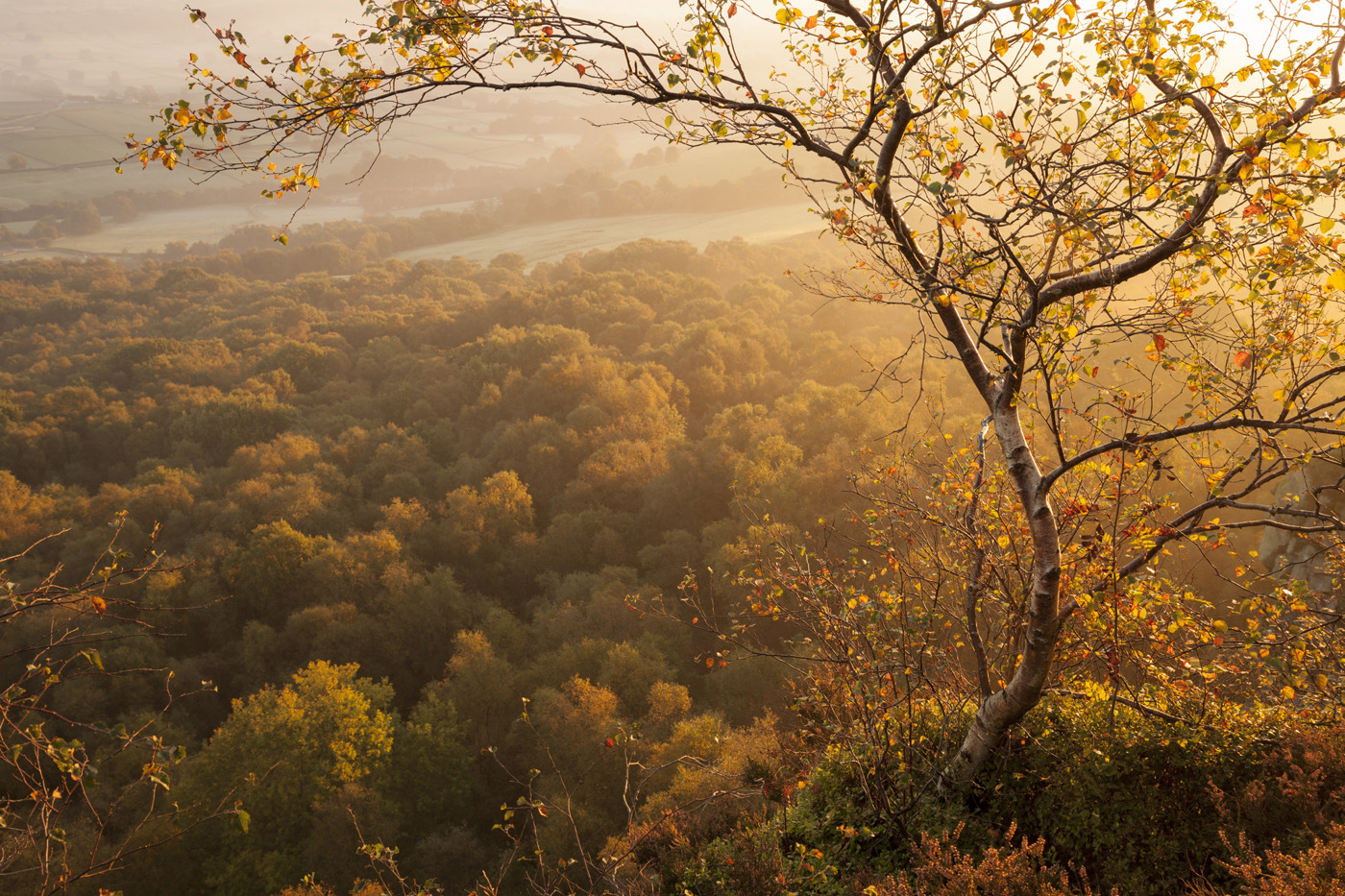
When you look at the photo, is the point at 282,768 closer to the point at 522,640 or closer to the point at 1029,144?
the point at 522,640

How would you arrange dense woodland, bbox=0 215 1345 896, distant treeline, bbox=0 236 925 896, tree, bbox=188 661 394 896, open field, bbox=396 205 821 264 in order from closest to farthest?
dense woodland, bbox=0 215 1345 896, tree, bbox=188 661 394 896, distant treeline, bbox=0 236 925 896, open field, bbox=396 205 821 264

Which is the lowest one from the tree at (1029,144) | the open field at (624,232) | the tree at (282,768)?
the tree at (282,768)

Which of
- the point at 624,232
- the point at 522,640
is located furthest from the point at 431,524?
the point at 624,232

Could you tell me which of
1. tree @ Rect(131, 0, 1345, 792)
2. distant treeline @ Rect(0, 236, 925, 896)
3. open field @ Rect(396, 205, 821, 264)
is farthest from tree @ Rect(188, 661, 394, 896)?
open field @ Rect(396, 205, 821, 264)

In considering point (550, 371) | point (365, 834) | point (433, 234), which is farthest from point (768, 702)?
point (433, 234)

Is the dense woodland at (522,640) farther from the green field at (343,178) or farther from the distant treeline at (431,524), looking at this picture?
the green field at (343,178)

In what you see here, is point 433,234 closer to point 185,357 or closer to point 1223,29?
point 185,357

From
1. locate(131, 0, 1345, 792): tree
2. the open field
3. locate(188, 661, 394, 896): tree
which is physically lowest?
locate(188, 661, 394, 896): tree

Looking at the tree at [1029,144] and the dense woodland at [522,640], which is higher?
the tree at [1029,144]

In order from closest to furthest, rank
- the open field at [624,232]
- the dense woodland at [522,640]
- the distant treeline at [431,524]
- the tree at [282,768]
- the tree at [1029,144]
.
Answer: the tree at [1029,144], the dense woodland at [522,640], the tree at [282,768], the distant treeline at [431,524], the open field at [624,232]

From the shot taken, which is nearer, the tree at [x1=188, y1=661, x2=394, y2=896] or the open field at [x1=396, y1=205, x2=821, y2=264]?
the tree at [x1=188, y1=661, x2=394, y2=896]

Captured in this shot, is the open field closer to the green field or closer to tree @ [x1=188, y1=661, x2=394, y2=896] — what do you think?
the green field

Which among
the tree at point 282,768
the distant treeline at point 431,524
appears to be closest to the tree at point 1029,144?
the distant treeline at point 431,524

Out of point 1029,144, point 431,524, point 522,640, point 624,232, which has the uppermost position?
point 624,232
